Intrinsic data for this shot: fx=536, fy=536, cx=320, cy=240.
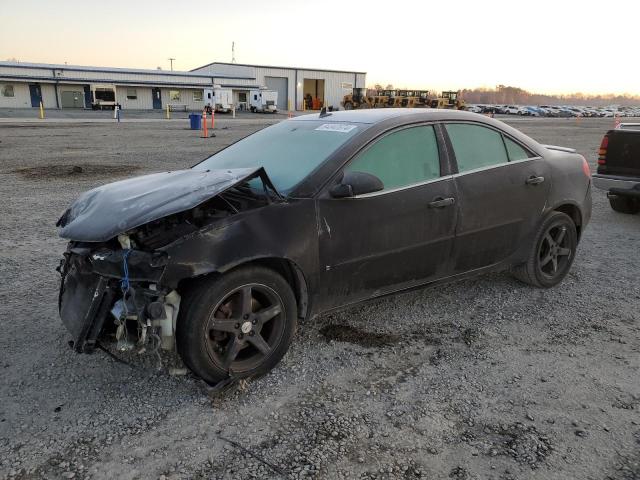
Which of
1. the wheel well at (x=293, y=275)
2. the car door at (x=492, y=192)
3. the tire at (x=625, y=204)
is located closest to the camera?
the wheel well at (x=293, y=275)

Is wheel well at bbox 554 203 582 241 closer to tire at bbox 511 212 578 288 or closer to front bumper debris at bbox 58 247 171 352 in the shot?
tire at bbox 511 212 578 288

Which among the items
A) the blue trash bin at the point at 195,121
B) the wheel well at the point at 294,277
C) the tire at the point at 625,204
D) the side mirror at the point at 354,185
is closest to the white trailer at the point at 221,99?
the blue trash bin at the point at 195,121

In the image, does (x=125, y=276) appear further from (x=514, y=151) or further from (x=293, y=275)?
(x=514, y=151)

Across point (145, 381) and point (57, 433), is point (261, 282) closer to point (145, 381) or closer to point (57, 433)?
point (145, 381)

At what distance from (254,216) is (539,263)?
293 cm

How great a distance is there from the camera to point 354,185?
3414 millimetres

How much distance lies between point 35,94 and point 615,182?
5921 centimetres

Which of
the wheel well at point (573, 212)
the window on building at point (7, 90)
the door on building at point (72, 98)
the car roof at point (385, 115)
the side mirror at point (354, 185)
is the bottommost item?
the door on building at point (72, 98)

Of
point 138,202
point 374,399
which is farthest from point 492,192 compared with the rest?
point 138,202

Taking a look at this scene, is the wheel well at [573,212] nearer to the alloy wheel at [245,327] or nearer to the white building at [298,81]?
the alloy wheel at [245,327]

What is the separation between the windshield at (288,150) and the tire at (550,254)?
81.4 inches

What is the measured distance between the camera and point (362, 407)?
3.06m

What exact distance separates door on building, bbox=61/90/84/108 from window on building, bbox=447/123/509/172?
59.9m

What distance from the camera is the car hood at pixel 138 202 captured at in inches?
116
